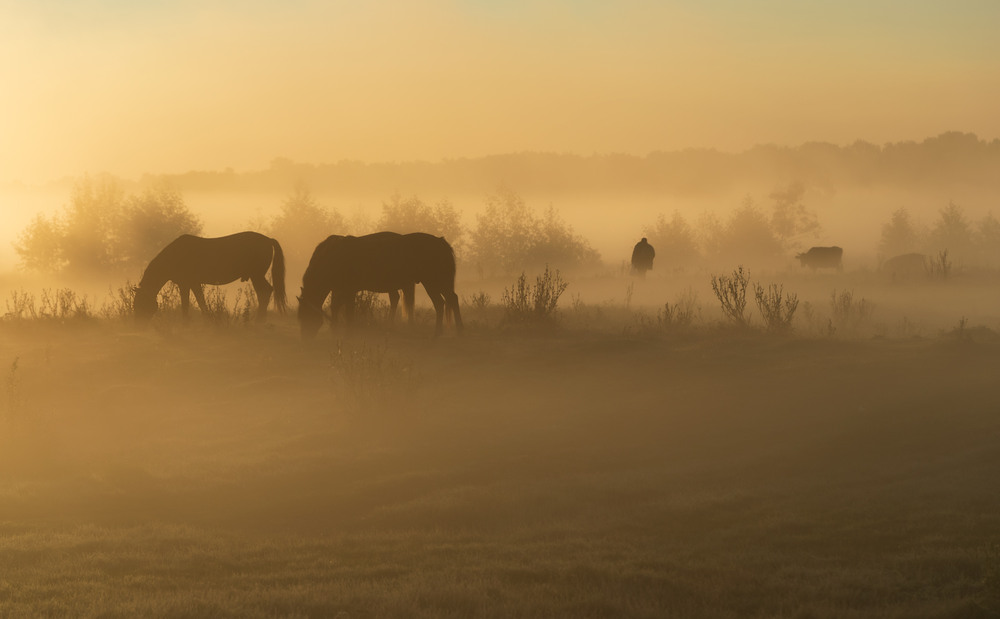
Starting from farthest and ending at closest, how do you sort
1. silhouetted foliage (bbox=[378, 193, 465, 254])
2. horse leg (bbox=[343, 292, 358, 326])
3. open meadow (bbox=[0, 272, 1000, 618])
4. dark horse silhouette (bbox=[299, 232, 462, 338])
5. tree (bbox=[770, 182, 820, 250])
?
tree (bbox=[770, 182, 820, 250])
silhouetted foliage (bbox=[378, 193, 465, 254])
horse leg (bbox=[343, 292, 358, 326])
dark horse silhouette (bbox=[299, 232, 462, 338])
open meadow (bbox=[0, 272, 1000, 618])

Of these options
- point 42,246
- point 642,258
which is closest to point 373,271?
point 642,258

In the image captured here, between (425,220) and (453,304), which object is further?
(425,220)

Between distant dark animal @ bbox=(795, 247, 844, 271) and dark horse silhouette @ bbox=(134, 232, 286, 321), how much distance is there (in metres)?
38.7

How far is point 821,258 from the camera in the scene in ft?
180

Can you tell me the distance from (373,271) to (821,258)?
4050cm

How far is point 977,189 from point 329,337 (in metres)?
209

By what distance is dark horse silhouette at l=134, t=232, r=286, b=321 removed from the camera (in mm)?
22438

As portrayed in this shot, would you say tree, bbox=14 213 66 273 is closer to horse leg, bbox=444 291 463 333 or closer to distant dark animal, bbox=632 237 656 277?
distant dark animal, bbox=632 237 656 277

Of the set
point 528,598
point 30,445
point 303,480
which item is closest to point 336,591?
point 528,598

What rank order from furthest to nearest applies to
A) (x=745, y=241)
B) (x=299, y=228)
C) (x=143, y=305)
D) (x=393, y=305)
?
(x=745, y=241) → (x=299, y=228) → (x=143, y=305) → (x=393, y=305)

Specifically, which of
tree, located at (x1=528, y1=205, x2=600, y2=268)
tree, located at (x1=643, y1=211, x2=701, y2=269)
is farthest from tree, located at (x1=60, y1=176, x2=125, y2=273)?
tree, located at (x1=643, y1=211, x2=701, y2=269)

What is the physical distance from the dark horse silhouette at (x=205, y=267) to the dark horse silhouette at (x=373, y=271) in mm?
2779

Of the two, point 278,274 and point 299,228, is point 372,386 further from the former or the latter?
point 299,228

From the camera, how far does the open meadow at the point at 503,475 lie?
7559 millimetres
